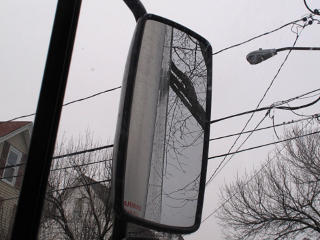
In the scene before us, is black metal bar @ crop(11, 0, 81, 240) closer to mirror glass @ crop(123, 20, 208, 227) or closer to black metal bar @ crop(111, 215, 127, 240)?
mirror glass @ crop(123, 20, 208, 227)

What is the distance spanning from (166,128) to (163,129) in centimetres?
2

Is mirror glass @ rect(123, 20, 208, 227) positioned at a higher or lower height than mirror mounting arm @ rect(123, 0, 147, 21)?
lower

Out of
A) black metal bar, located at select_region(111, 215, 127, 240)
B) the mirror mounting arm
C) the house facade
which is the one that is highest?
the mirror mounting arm

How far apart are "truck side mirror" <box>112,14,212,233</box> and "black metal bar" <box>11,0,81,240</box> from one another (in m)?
0.21

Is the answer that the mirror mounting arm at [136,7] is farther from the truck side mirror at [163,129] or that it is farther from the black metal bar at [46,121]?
the black metal bar at [46,121]

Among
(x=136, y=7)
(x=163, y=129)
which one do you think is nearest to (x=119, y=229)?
(x=163, y=129)

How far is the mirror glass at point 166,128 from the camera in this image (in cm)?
112

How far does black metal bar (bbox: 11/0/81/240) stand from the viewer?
1.03m

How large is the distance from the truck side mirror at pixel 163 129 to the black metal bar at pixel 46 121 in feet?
0.69

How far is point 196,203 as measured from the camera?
1381 mm

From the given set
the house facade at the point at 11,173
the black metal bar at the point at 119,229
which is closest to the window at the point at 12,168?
the house facade at the point at 11,173

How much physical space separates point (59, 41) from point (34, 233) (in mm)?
619

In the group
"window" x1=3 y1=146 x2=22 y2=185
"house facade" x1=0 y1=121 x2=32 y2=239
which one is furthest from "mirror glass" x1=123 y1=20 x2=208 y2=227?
"window" x1=3 y1=146 x2=22 y2=185

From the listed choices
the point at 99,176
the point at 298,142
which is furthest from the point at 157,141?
the point at 298,142
